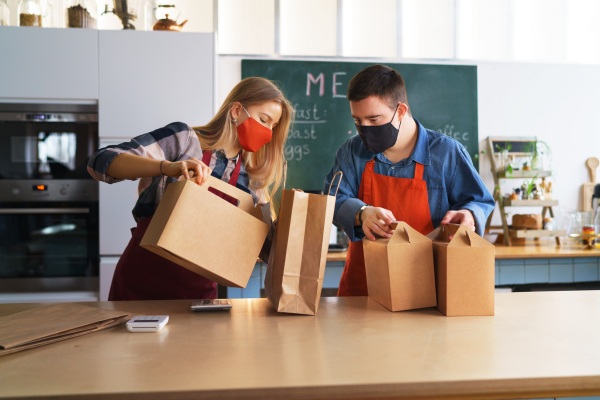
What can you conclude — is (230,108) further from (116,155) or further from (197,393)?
(197,393)

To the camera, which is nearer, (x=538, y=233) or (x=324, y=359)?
(x=324, y=359)

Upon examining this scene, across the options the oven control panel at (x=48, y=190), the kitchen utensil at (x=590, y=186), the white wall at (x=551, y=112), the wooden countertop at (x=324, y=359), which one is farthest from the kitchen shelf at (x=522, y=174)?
the oven control panel at (x=48, y=190)

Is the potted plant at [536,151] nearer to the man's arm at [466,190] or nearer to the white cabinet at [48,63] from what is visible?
the man's arm at [466,190]

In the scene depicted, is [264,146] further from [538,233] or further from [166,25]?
[538,233]

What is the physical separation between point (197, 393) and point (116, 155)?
0.70 metres

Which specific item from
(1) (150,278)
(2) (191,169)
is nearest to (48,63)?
(1) (150,278)

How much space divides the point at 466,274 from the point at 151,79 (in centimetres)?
184

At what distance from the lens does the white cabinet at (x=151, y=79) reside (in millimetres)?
2115

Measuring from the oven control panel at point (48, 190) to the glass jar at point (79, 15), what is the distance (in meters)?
0.82

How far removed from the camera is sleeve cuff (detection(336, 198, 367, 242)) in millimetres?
1183

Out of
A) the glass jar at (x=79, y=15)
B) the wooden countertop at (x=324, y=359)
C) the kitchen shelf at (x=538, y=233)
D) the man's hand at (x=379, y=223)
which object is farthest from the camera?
the kitchen shelf at (x=538, y=233)

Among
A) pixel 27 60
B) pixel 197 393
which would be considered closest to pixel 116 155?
pixel 197 393

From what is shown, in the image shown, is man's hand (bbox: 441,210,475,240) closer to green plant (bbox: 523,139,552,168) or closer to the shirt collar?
the shirt collar

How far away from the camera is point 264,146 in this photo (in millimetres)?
1442
